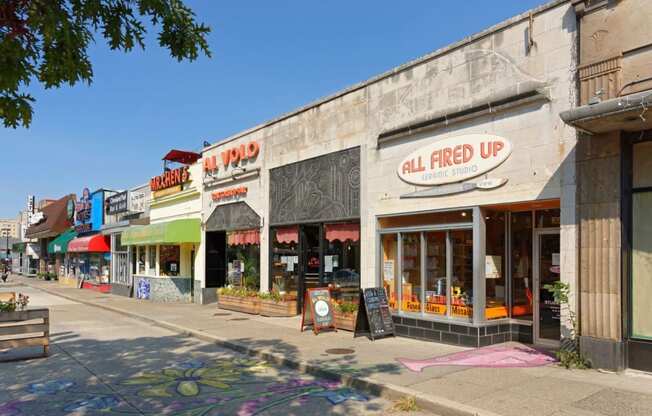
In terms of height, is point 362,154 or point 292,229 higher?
point 362,154

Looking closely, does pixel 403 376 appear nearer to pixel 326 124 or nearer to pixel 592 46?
pixel 592 46

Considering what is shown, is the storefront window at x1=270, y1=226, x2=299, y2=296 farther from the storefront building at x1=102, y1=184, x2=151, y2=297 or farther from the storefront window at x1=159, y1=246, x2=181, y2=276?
the storefront building at x1=102, y1=184, x2=151, y2=297

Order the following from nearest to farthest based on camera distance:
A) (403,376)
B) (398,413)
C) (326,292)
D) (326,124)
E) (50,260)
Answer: (398,413)
(403,376)
(326,292)
(326,124)
(50,260)

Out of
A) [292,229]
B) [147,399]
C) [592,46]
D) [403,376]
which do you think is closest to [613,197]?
[592,46]

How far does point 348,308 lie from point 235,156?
807 centimetres

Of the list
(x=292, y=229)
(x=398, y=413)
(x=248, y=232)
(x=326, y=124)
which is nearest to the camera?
(x=398, y=413)

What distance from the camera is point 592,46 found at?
8336 millimetres

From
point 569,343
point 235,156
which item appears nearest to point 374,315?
point 569,343

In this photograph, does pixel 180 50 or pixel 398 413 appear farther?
pixel 398 413

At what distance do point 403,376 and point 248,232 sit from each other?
10.9 m

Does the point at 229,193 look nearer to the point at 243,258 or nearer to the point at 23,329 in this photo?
the point at 243,258

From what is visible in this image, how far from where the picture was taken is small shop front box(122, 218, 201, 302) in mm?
20875

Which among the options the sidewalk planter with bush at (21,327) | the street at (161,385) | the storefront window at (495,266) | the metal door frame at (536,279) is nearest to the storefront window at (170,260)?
the street at (161,385)

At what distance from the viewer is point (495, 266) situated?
10531mm
